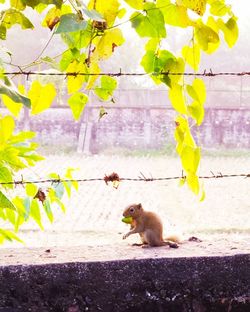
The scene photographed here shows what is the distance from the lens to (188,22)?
96 cm

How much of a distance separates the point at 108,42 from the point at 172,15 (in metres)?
0.13

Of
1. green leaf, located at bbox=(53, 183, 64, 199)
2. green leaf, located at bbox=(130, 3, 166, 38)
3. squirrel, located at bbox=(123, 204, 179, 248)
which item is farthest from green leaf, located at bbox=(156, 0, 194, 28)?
squirrel, located at bbox=(123, 204, 179, 248)

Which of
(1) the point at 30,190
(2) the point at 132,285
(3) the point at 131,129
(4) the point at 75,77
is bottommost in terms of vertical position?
(2) the point at 132,285

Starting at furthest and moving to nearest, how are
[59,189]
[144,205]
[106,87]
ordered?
[144,205]
[59,189]
[106,87]

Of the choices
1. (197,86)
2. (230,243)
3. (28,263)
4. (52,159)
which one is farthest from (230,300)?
(52,159)

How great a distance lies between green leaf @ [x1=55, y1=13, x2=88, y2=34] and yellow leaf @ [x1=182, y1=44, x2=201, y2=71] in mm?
296

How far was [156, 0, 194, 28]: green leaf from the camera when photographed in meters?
0.96

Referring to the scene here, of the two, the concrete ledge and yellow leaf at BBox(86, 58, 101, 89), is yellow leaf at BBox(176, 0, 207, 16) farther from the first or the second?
the concrete ledge

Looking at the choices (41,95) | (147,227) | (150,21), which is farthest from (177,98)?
(147,227)

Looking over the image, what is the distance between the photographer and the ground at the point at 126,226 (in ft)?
5.06

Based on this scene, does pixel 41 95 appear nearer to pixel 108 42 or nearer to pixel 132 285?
pixel 108 42

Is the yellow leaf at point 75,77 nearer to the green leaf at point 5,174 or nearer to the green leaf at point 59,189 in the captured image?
the green leaf at point 5,174

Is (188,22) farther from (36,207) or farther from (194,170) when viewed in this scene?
(36,207)

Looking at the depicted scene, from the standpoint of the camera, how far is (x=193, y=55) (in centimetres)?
107
